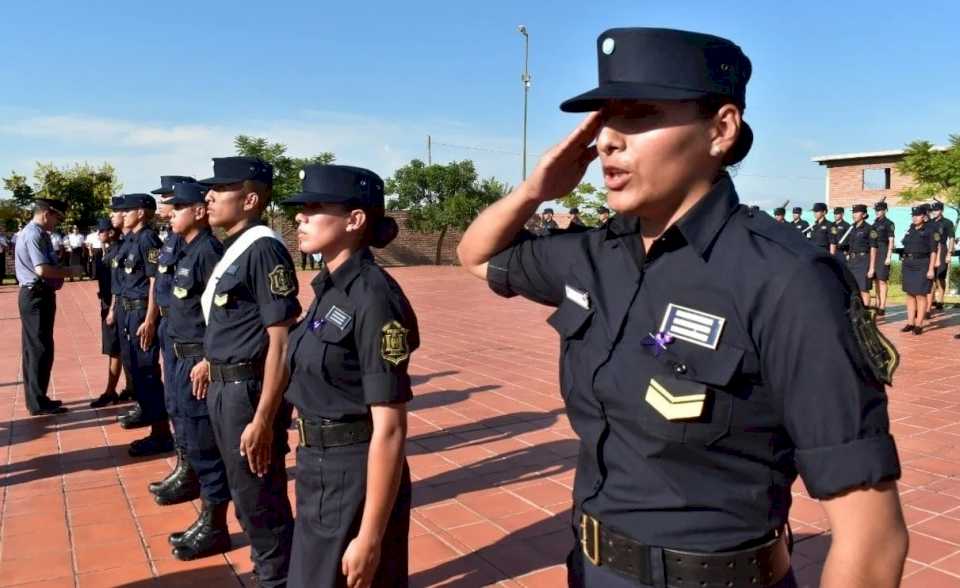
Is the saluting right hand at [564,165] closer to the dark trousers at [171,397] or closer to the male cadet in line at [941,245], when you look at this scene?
the dark trousers at [171,397]

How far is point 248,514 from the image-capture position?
2969 millimetres

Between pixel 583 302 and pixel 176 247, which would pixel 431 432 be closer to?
pixel 176 247

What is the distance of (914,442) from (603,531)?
4.59 m

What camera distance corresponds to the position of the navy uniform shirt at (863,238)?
37.5 ft

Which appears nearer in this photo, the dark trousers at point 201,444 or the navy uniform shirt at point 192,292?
the dark trousers at point 201,444

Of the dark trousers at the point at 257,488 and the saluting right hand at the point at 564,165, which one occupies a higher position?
the saluting right hand at the point at 564,165

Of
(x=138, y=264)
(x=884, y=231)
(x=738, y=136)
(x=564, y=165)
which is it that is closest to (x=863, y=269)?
(x=884, y=231)

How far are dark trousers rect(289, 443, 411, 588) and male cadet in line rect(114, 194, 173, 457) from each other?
341 centimetres

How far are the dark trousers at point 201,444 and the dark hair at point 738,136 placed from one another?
2.99m

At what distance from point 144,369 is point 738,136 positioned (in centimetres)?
522

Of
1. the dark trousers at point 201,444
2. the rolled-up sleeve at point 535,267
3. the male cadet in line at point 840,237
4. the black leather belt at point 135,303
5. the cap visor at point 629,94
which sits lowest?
the dark trousers at point 201,444

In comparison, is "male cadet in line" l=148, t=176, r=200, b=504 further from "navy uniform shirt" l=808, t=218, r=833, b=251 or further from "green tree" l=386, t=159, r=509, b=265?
"green tree" l=386, t=159, r=509, b=265

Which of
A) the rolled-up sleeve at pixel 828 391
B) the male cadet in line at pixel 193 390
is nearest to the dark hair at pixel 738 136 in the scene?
the rolled-up sleeve at pixel 828 391

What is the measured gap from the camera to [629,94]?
4.38 feet
